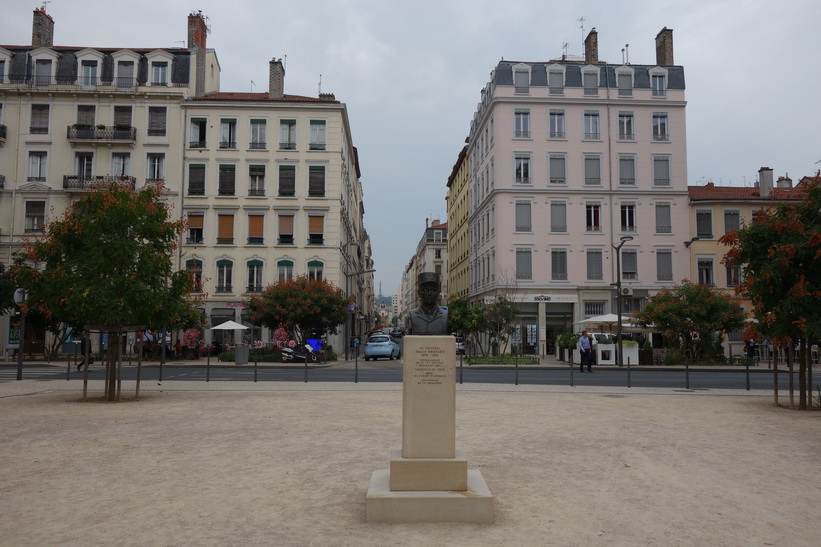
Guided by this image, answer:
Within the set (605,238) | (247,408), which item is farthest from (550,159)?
(247,408)

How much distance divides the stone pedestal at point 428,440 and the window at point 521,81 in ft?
136

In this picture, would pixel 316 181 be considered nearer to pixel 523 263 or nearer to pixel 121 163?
pixel 121 163

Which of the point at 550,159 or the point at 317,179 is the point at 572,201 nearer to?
the point at 550,159

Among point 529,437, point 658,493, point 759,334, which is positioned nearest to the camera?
point 658,493

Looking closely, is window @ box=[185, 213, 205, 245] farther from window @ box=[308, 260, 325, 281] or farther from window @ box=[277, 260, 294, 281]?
window @ box=[308, 260, 325, 281]

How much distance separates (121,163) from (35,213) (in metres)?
6.35

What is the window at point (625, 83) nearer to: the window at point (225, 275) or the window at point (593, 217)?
the window at point (593, 217)

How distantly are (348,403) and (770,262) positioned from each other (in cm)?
971

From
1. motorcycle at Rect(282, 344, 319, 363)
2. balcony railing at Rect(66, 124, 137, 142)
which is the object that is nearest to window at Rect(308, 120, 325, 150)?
balcony railing at Rect(66, 124, 137, 142)

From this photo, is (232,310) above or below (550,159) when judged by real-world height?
below

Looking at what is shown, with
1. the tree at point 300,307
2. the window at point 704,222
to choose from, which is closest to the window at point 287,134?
the tree at point 300,307

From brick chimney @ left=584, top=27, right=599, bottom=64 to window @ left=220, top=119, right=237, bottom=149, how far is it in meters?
26.6

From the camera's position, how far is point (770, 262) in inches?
524

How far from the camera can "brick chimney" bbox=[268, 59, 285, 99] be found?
4412 cm
